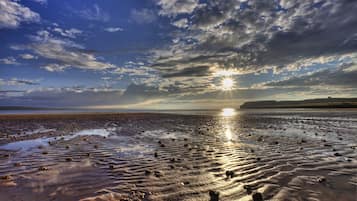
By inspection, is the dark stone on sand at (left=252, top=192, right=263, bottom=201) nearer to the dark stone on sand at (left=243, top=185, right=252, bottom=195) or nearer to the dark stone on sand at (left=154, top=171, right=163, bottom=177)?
the dark stone on sand at (left=243, top=185, right=252, bottom=195)

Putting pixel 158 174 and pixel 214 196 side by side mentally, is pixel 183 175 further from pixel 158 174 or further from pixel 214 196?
pixel 214 196

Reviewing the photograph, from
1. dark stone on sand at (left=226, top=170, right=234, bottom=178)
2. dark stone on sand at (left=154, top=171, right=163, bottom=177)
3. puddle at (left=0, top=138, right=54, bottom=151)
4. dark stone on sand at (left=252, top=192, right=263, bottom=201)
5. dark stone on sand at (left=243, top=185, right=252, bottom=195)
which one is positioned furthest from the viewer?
puddle at (left=0, top=138, right=54, bottom=151)

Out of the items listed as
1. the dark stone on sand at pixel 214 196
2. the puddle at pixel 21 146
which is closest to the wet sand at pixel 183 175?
the dark stone on sand at pixel 214 196

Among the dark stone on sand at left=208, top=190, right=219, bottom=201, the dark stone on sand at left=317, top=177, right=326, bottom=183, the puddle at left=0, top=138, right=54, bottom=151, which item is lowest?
the dark stone on sand at left=317, top=177, right=326, bottom=183

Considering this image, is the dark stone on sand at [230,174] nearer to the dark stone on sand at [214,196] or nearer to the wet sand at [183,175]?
the wet sand at [183,175]

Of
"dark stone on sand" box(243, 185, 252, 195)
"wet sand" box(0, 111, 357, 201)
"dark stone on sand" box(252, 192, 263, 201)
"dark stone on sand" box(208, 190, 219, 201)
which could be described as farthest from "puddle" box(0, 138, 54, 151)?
"dark stone on sand" box(252, 192, 263, 201)

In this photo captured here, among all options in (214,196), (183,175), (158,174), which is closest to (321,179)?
(214,196)

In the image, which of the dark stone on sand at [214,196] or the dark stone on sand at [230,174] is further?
the dark stone on sand at [230,174]

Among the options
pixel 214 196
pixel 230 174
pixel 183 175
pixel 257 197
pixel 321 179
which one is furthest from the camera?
pixel 183 175

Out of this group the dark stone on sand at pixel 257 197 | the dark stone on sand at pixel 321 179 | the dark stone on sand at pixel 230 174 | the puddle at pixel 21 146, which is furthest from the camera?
the puddle at pixel 21 146

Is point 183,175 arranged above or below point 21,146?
below

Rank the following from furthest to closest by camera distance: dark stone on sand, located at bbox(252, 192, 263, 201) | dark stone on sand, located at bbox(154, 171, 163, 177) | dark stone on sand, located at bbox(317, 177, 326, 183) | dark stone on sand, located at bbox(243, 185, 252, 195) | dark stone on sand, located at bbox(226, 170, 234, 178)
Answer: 1. dark stone on sand, located at bbox(154, 171, 163, 177)
2. dark stone on sand, located at bbox(226, 170, 234, 178)
3. dark stone on sand, located at bbox(317, 177, 326, 183)
4. dark stone on sand, located at bbox(243, 185, 252, 195)
5. dark stone on sand, located at bbox(252, 192, 263, 201)

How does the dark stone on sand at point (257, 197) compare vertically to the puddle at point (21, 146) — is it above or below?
below

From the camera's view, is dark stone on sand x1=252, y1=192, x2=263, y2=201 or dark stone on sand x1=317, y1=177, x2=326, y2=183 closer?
dark stone on sand x1=252, y1=192, x2=263, y2=201
